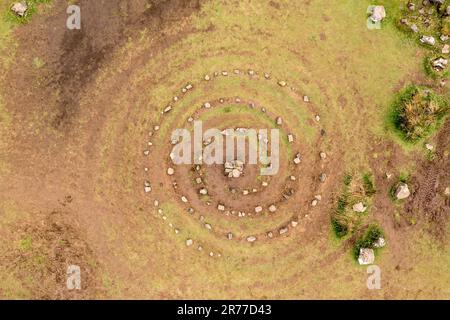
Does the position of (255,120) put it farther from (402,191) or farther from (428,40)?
(428,40)

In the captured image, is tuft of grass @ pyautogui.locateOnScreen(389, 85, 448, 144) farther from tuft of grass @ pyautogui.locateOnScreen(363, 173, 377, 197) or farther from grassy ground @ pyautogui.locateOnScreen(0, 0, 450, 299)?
tuft of grass @ pyautogui.locateOnScreen(363, 173, 377, 197)

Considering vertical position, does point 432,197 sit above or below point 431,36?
below

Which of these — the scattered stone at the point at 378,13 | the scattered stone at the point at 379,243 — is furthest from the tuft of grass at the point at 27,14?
the scattered stone at the point at 379,243

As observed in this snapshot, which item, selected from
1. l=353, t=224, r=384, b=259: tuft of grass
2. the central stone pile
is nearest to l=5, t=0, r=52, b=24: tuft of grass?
the central stone pile

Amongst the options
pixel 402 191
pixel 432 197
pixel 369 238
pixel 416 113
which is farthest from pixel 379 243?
pixel 416 113

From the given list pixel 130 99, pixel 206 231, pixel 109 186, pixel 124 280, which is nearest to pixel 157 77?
pixel 130 99

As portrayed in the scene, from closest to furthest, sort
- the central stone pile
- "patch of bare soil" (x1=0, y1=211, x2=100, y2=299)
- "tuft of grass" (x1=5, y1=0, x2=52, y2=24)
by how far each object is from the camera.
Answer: the central stone pile
"patch of bare soil" (x1=0, y1=211, x2=100, y2=299)
"tuft of grass" (x1=5, y1=0, x2=52, y2=24)
